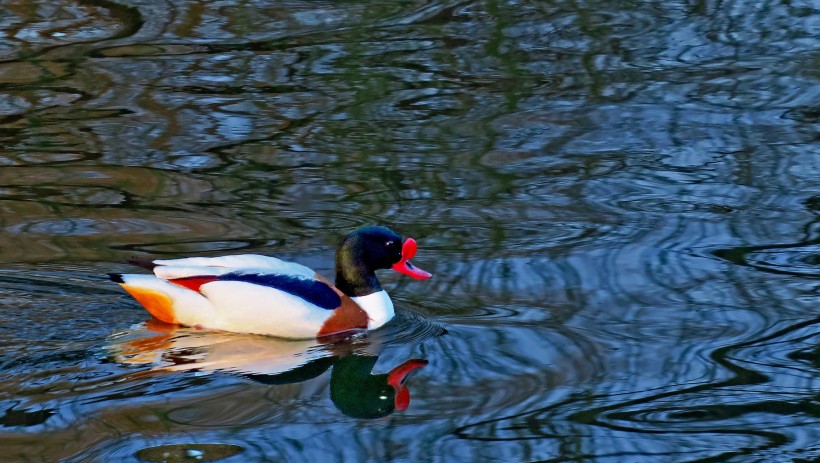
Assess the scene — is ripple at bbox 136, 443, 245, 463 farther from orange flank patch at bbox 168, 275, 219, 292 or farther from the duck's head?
the duck's head

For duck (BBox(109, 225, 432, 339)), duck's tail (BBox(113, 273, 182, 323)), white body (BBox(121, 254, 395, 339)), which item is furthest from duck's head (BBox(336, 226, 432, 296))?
duck's tail (BBox(113, 273, 182, 323))

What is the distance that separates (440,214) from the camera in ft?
25.2

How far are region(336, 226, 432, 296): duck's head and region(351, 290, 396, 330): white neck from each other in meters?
0.06

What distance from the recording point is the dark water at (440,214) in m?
5.29

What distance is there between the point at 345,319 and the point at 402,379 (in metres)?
0.69

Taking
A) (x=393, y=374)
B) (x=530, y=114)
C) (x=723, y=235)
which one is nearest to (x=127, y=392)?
(x=393, y=374)

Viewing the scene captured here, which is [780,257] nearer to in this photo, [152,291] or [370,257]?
[370,257]

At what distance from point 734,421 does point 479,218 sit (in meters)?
2.66

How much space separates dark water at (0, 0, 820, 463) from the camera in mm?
5285

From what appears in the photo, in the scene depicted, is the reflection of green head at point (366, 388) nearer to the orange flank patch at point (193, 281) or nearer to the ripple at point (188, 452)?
the ripple at point (188, 452)

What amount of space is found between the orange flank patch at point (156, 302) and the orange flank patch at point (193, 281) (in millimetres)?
95

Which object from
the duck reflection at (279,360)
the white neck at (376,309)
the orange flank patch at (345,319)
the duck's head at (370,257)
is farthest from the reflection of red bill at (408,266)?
the duck reflection at (279,360)

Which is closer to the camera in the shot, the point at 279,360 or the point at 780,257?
the point at 279,360

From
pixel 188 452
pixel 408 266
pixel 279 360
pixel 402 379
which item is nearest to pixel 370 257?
pixel 408 266
